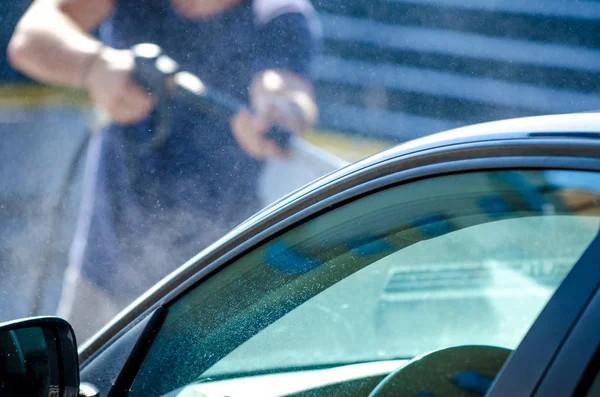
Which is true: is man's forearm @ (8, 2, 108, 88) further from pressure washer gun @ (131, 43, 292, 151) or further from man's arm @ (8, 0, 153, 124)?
pressure washer gun @ (131, 43, 292, 151)

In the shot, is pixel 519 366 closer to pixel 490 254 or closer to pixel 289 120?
pixel 490 254

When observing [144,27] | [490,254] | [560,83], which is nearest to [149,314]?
[490,254]

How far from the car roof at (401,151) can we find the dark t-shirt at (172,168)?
2195 millimetres

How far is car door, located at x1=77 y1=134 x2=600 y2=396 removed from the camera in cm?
85

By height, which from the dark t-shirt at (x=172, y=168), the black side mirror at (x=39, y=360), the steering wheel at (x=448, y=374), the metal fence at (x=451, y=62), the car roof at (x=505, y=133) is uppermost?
the metal fence at (x=451, y=62)

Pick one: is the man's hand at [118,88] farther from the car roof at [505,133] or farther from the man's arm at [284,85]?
the car roof at [505,133]

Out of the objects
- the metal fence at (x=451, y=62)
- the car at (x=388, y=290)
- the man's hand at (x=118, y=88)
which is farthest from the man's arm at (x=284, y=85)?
the car at (x=388, y=290)

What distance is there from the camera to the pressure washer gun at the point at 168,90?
3.28 m

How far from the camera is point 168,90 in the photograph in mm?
3471

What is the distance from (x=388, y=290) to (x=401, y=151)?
511 millimetres

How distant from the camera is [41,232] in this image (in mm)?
4207

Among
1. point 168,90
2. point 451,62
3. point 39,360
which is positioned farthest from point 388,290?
point 451,62

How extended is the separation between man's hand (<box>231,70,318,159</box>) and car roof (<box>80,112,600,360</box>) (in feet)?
7.00

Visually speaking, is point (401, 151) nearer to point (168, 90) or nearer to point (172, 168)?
point (168, 90)
